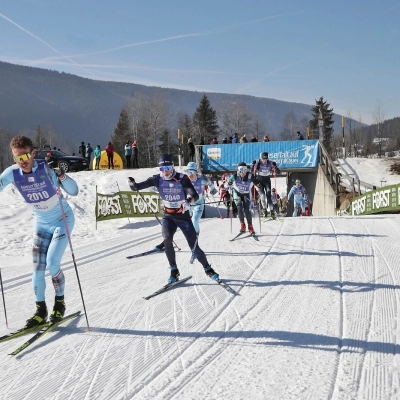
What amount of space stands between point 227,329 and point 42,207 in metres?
2.74

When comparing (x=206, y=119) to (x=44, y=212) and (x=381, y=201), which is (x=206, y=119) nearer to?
(x=381, y=201)

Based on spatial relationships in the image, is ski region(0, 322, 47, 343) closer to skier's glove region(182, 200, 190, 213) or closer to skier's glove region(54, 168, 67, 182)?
skier's glove region(54, 168, 67, 182)

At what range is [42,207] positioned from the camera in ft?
17.5

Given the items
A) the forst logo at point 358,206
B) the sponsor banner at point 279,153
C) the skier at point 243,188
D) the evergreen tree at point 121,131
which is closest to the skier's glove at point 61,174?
the skier at point 243,188

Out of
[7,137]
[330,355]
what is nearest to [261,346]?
[330,355]

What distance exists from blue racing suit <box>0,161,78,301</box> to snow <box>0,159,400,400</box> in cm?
78

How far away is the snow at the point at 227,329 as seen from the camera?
3.87 metres

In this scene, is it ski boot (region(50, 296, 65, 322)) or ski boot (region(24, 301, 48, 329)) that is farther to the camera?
ski boot (region(50, 296, 65, 322))

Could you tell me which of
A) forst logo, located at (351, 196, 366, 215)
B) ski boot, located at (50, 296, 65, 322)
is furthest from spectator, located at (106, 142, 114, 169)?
ski boot, located at (50, 296, 65, 322)

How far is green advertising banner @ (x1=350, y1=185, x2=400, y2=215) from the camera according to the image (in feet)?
55.7

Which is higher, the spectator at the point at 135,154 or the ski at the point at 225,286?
the spectator at the point at 135,154

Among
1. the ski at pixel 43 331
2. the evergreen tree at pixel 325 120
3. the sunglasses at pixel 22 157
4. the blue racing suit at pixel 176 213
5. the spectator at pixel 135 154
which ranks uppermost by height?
the evergreen tree at pixel 325 120

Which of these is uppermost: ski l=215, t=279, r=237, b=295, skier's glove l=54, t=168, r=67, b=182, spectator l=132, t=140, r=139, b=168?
spectator l=132, t=140, r=139, b=168

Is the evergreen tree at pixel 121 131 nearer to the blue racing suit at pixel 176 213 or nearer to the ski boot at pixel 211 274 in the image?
the blue racing suit at pixel 176 213
